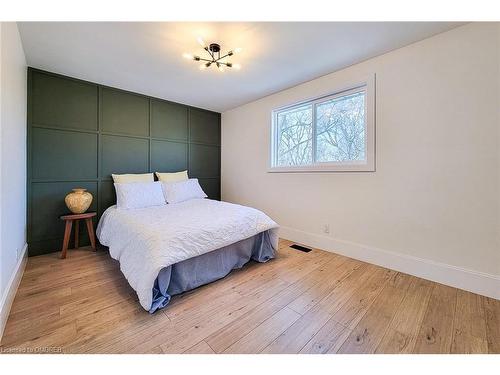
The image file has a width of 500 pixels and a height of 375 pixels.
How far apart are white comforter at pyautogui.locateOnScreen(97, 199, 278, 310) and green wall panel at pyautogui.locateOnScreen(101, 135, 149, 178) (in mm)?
785

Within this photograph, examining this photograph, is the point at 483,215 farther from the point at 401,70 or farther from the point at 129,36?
the point at 129,36

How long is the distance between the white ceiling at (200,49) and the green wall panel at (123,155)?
2.62 ft

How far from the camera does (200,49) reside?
208 centimetres

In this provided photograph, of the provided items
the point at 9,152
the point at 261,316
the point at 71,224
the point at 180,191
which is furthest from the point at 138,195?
the point at 261,316

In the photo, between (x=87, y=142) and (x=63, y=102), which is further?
(x=87, y=142)

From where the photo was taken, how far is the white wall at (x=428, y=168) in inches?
67.1

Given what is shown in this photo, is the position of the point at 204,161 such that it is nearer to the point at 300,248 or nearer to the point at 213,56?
the point at 213,56

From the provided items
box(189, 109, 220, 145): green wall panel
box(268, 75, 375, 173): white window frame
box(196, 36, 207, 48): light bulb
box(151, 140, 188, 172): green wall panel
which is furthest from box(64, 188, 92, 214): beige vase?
box(268, 75, 375, 173): white window frame

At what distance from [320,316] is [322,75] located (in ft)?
8.79

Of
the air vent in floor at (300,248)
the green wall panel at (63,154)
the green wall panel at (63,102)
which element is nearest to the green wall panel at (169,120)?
the green wall panel at (63,102)

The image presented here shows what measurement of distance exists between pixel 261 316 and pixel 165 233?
38.7 inches

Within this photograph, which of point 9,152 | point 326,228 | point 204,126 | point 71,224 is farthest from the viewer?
point 204,126

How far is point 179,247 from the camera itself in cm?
167

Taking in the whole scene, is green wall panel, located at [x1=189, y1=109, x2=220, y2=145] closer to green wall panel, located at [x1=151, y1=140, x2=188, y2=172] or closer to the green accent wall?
the green accent wall
